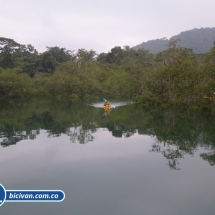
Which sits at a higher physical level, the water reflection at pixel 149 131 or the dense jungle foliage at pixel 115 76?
the dense jungle foliage at pixel 115 76

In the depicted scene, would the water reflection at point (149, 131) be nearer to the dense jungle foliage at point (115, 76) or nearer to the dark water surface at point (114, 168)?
the dark water surface at point (114, 168)

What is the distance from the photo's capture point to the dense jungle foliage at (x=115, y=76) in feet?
62.5

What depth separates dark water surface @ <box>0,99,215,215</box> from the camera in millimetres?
4859

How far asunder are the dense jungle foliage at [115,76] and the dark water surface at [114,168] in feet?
23.3

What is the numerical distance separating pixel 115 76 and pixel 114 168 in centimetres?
2925

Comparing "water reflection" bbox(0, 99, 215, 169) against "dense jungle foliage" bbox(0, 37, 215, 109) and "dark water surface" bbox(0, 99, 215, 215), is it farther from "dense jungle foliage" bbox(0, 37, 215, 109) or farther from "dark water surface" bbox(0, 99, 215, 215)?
"dense jungle foliage" bbox(0, 37, 215, 109)

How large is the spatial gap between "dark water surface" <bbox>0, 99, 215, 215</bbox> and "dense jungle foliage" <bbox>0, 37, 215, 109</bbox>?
7102 mm

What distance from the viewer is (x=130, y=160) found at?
7.68 metres

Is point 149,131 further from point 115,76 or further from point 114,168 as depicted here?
point 115,76

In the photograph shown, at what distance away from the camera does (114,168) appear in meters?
6.95

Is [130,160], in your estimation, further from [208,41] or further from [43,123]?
[208,41]

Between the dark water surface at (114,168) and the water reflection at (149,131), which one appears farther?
the water reflection at (149,131)

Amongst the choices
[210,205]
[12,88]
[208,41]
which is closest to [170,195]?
[210,205]

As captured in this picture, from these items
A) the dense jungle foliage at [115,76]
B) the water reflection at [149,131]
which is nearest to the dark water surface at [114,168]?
the water reflection at [149,131]
